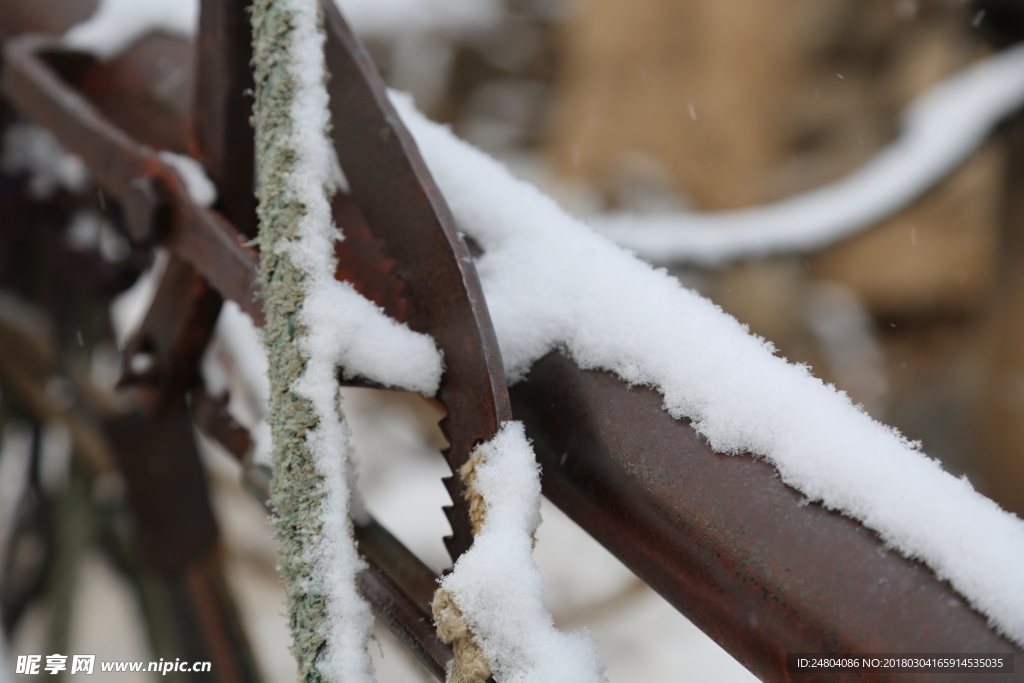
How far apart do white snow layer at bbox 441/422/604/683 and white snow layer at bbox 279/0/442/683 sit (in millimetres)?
99

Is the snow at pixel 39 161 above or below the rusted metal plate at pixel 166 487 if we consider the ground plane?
above

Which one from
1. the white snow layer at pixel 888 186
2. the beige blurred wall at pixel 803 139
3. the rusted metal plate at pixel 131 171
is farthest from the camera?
the beige blurred wall at pixel 803 139

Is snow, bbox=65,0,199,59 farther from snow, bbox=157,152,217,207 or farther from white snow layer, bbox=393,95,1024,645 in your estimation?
white snow layer, bbox=393,95,1024,645

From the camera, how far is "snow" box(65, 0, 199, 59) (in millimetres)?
1000

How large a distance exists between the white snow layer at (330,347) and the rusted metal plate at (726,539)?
11 centimetres

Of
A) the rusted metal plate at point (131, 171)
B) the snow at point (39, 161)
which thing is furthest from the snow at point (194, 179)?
the snow at point (39, 161)

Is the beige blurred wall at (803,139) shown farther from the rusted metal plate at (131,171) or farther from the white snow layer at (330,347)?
the white snow layer at (330,347)

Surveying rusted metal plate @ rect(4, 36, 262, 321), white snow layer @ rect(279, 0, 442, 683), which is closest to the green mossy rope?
white snow layer @ rect(279, 0, 442, 683)

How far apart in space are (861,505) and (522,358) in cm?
26

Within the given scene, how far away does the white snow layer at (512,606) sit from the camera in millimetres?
438

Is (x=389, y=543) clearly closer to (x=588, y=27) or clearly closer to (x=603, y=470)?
(x=603, y=470)

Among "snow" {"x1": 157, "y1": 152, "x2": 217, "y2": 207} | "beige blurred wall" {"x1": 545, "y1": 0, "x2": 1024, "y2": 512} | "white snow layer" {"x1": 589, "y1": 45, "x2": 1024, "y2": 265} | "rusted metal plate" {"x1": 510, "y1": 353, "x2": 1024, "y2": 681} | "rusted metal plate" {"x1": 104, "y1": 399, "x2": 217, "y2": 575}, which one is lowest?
"rusted metal plate" {"x1": 510, "y1": 353, "x2": 1024, "y2": 681}

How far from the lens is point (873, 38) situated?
4516 mm

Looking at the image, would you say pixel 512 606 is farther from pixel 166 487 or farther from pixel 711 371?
pixel 166 487
